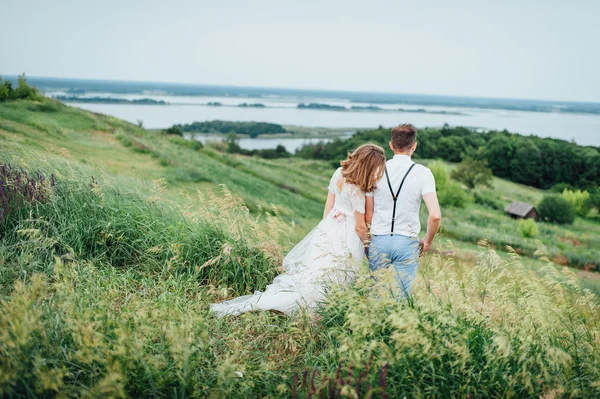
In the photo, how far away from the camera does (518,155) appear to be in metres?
102

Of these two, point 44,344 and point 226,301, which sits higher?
point 44,344

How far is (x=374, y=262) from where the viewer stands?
4895mm

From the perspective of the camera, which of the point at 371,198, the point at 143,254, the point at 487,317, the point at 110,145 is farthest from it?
the point at 110,145

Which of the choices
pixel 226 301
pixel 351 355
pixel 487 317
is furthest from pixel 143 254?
pixel 487 317

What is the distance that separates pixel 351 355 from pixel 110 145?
70.7ft

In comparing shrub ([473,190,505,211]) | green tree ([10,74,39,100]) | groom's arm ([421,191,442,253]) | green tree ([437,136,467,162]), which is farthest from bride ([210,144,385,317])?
green tree ([437,136,467,162])

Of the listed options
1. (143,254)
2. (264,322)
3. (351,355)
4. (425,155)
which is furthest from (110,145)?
(425,155)

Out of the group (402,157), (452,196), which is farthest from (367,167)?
(452,196)

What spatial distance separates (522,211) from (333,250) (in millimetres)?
69168

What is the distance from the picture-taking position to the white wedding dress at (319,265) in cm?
476

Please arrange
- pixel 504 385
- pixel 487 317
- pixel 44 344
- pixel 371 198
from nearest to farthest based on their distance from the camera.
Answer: pixel 44 344 → pixel 504 385 → pixel 487 317 → pixel 371 198

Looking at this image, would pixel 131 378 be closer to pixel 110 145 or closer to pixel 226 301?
pixel 226 301

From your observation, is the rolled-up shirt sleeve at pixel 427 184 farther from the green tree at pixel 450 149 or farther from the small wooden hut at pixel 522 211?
the green tree at pixel 450 149

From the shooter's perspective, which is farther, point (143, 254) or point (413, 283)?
point (143, 254)
